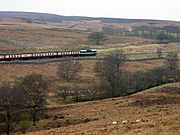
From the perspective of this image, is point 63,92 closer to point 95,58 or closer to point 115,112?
point 115,112

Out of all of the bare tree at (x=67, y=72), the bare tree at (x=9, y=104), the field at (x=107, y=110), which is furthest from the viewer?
the bare tree at (x=67, y=72)

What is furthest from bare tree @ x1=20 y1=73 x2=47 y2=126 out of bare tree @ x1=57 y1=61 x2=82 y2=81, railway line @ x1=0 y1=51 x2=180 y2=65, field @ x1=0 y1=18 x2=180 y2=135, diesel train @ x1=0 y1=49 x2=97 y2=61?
diesel train @ x1=0 y1=49 x2=97 y2=61

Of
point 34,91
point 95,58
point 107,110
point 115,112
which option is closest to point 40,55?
point 95,58

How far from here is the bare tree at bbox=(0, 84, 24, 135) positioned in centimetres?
3675

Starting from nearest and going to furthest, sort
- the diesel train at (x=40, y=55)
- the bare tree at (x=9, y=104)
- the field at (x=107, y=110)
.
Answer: the field at (x=107, y=110)
the bare tree at (x=9, y=104)
the diesel train at (x=40, y=55)

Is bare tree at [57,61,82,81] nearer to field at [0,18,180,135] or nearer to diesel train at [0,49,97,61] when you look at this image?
field at [0,18,180,135]

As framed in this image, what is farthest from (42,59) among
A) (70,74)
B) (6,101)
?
(6,101)

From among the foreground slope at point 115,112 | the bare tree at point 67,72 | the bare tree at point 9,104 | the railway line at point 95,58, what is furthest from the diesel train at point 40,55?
the bare tree at point 9,104

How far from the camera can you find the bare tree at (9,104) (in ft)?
121

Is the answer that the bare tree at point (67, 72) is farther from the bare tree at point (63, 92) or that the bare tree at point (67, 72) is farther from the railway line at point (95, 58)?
the bare tree at point (63, 92)

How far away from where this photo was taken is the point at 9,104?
124 feet

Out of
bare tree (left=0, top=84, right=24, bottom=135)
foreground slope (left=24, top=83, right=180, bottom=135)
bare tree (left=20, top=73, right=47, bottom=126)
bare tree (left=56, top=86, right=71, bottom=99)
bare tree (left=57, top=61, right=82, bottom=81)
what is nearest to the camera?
foreground slope (left=24, top=83, right=180, bottom=135)

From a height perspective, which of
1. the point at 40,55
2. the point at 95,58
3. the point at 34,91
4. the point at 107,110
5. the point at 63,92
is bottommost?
the point at 63,92

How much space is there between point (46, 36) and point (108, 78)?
101648mm
